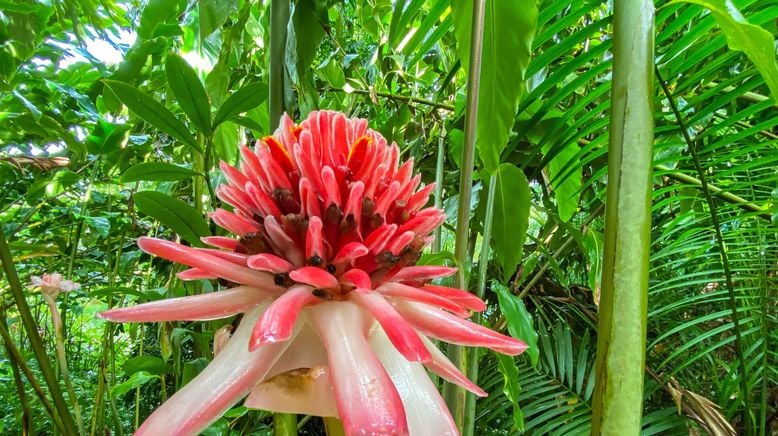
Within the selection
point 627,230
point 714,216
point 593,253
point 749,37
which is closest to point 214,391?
point 627,230

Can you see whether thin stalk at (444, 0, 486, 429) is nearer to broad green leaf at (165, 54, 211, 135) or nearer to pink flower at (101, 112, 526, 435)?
pink flower at (101, 112, 526, 435)

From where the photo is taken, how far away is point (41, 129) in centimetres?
90

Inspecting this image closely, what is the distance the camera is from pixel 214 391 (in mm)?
194

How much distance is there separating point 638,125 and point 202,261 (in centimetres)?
21

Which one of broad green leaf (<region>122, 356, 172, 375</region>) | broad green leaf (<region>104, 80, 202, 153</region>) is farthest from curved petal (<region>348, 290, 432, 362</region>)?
broad green leaf (<region>122, 356, 172, 375</region>)

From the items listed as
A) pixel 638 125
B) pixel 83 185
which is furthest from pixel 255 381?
pixel 83 185

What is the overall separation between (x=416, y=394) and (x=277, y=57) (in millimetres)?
293

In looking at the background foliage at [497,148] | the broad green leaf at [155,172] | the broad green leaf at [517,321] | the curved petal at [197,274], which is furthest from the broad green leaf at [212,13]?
the broad green leaf at [517,321]

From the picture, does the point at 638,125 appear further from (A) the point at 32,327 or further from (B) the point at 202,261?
(A) the point at 32,327

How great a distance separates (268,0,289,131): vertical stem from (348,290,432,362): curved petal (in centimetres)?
20

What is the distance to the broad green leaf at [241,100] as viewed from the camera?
0.51 m

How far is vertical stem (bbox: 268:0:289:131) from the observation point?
0.38m

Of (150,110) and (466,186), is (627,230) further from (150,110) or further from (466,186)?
(150,110)

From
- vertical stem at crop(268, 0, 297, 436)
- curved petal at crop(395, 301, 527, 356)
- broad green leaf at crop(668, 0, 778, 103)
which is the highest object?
vertical stem at crop(268, 0, 297, 436)
